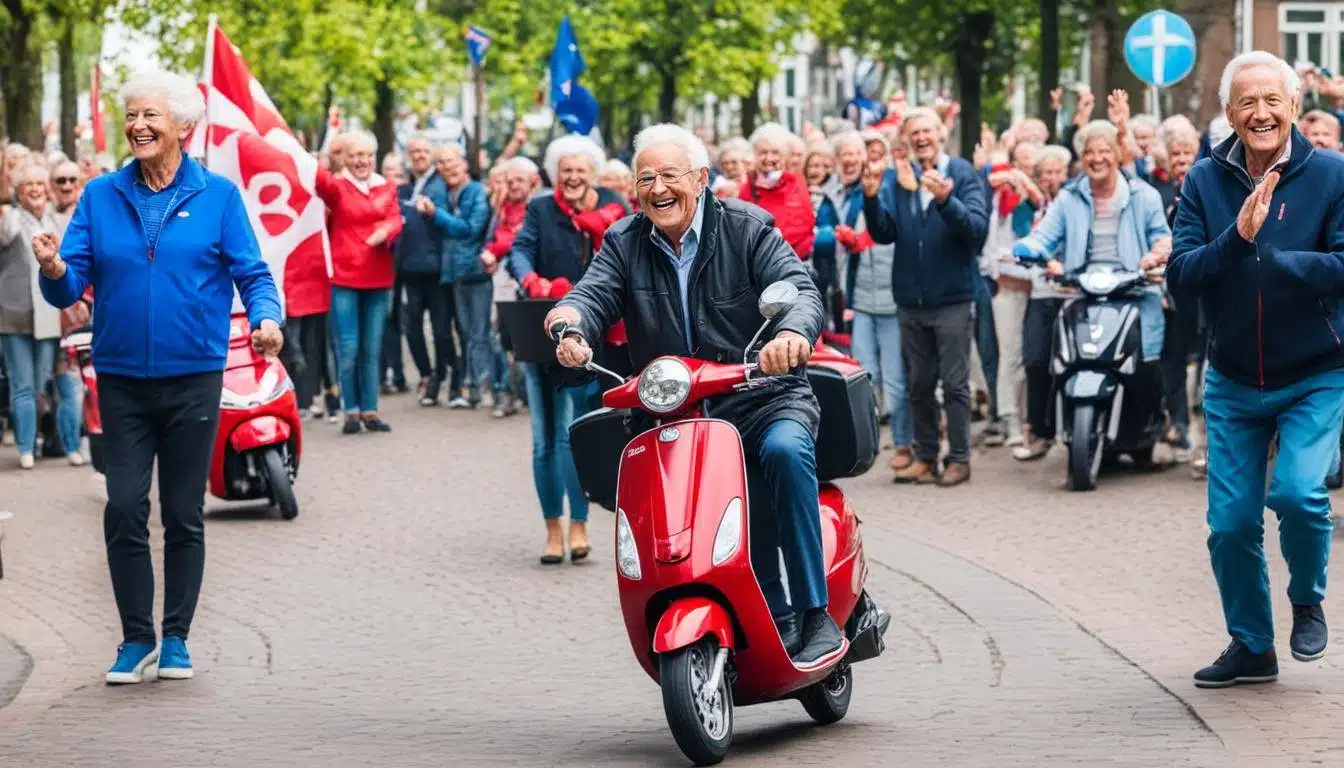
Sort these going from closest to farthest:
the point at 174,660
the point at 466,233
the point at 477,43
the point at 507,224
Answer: the point at 174,660 → the point at 507,224 → the point at 466,233 → the point at 477,43

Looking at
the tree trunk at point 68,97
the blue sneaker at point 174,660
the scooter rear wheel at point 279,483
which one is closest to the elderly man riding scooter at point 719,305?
the blue sneaker at point 174,660

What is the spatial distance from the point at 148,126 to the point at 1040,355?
7172 millimetres

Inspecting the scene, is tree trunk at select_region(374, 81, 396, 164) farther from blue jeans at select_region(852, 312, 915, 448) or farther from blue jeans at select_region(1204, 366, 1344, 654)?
blue jeans at select_region(1204, 366, 1344, 654)

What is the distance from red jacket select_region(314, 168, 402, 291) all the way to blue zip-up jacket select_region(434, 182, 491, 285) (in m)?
0.97

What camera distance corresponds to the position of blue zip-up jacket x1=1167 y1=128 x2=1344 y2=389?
7.30m

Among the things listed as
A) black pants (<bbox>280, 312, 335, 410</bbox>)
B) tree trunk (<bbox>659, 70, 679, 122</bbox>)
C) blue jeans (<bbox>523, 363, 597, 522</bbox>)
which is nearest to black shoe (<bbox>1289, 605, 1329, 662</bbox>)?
blue jeans (<bbox>523, 363, 597, 522</bbox>)

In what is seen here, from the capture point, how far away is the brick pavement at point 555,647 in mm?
6969

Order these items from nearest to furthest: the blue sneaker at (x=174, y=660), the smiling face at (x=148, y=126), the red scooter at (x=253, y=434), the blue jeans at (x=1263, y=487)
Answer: the blue jeans at (x=1263, y=487), the smiling face at (x=148, y=126), the blue sneaker at (x=174, y=660), the red scooter at (x=253, y=434)

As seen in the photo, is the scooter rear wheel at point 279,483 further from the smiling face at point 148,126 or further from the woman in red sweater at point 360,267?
the smiling face at point 148,126

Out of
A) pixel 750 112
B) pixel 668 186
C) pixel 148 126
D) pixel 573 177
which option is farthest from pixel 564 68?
pixel 750 112

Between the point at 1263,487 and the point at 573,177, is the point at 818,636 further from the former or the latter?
the point at 573,177

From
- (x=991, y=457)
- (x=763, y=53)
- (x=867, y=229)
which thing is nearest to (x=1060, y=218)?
(x=867, y=229)

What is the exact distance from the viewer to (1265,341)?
7414mm

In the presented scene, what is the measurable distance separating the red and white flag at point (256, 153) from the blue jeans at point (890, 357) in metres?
3.59
